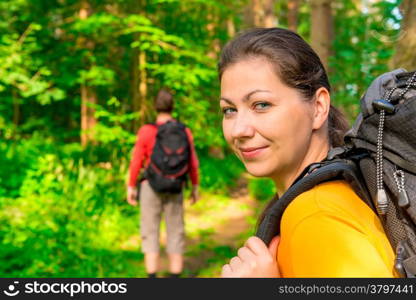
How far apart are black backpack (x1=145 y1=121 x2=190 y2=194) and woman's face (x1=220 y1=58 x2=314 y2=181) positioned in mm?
→ 3961

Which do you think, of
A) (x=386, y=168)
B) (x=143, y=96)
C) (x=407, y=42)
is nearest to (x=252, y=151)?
(x=386, y=168)

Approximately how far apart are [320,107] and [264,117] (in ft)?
0.94

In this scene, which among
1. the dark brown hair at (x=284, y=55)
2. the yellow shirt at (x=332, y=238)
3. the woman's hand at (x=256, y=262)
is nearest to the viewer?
the yellow shirt at (x=332, y=238)

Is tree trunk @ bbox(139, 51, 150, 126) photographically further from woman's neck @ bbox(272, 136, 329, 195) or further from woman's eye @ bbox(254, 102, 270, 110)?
woman's eye @ bbox(254, 102, 270, 110)

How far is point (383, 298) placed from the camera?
129cm

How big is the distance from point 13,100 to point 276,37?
10.2 m

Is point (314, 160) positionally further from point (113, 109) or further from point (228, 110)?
point (113, 109)

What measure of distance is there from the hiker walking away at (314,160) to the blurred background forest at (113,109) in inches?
104

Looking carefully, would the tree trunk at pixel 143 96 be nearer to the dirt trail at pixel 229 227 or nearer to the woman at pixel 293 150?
the dirt trail at pixel 229 227

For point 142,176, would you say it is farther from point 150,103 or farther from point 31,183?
point 150,103

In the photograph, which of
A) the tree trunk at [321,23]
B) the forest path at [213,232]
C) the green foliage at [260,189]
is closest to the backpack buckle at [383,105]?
the forest path at [213,232]

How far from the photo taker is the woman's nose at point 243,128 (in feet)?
5.29

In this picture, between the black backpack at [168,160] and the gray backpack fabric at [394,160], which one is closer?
the gray backpack fabric at [394,160]

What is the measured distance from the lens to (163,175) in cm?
561
